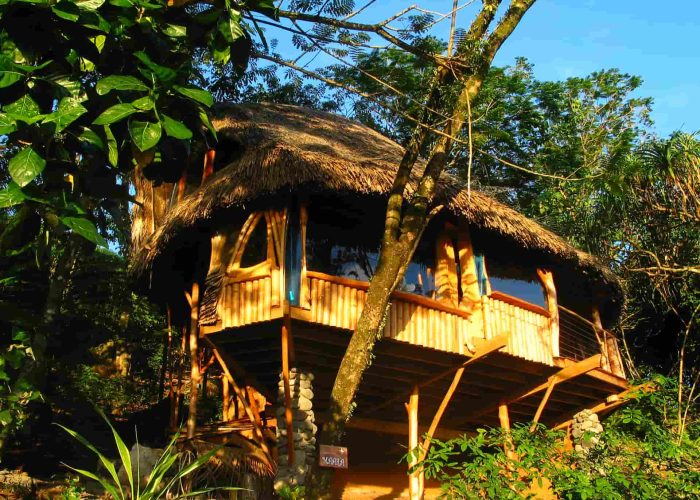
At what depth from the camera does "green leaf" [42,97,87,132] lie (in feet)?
11.4

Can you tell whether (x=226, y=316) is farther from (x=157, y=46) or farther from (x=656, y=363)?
(x=656, y=363)

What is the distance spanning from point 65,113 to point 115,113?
0.22 metres

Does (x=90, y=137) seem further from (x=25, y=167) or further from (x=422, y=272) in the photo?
(x=422, y=272)

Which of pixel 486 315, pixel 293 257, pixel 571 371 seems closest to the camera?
pixel 293 257

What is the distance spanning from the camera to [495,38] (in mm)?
7566

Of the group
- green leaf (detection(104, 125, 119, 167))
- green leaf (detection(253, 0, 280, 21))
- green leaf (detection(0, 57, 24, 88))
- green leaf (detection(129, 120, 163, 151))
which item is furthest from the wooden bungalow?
green leaf (detection(0, 57, 24, 88))

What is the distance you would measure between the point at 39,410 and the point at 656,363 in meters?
12.5

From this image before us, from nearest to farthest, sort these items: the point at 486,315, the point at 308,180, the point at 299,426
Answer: the point at 308,180 < the point at 299,426 < the point at 486,315

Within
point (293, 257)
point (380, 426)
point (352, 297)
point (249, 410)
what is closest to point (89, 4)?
point (293, 257)

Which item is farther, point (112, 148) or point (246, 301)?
point (246, 301)

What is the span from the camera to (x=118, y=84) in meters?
3.68

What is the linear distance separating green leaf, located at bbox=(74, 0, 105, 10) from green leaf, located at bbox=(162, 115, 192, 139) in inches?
25.3

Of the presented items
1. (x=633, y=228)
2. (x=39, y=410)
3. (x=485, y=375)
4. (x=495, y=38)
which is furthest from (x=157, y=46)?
(x=633, y=228)

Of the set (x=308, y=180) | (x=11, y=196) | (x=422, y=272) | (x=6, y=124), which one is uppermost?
(x=308, y=180)
